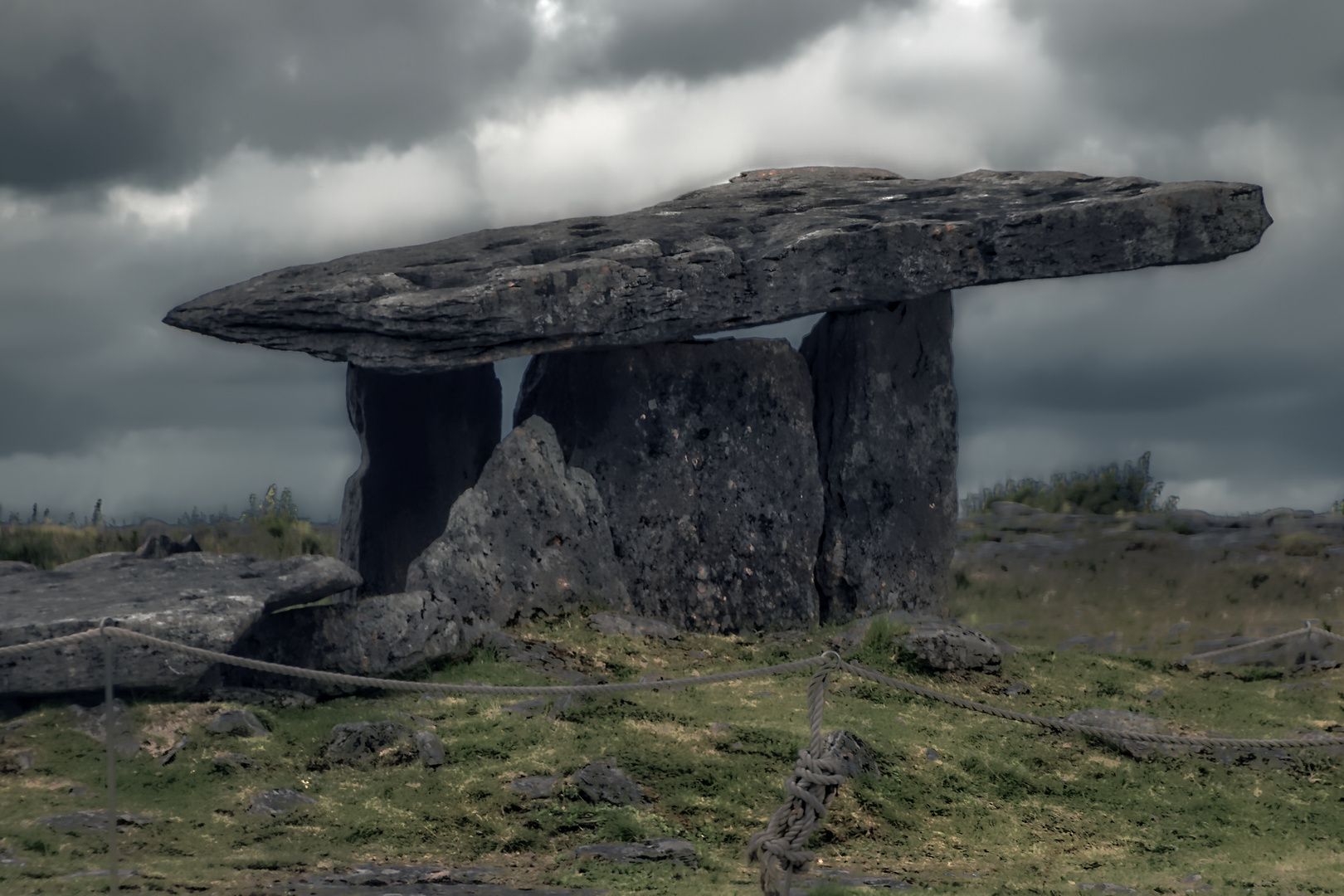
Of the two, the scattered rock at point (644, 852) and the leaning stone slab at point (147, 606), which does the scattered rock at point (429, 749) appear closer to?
the scattered rock at point (644, 852)

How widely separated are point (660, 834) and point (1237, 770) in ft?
17.6

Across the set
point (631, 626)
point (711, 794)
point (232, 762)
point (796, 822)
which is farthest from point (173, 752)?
point (796, 822)

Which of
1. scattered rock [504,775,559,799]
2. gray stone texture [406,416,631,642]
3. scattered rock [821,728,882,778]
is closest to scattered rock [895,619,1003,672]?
scattered rock [821,728,882,778]

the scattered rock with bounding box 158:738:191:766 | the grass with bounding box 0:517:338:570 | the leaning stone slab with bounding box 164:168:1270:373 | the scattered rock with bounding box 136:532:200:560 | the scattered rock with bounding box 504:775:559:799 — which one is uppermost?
the leaning stone slab with bounding box 164:168:1270:373

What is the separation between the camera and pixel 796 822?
19.8ft

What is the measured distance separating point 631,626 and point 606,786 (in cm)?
530

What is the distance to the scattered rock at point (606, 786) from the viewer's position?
8.17 m

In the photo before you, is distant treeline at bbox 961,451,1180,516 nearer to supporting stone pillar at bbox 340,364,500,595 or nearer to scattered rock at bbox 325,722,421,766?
supporting stone pillar at bbox 340,364,500,595

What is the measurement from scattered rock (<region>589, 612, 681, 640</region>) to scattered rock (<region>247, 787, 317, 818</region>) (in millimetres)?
4912

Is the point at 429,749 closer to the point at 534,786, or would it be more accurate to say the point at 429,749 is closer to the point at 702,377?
the point at 534,786

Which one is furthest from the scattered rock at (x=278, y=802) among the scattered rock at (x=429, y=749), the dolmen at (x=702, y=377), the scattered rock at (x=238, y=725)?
the dolmen at (x=702, y=377)

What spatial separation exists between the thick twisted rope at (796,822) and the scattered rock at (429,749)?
11.7ft

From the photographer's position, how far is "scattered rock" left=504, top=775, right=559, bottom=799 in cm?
830

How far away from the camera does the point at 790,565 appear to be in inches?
598
